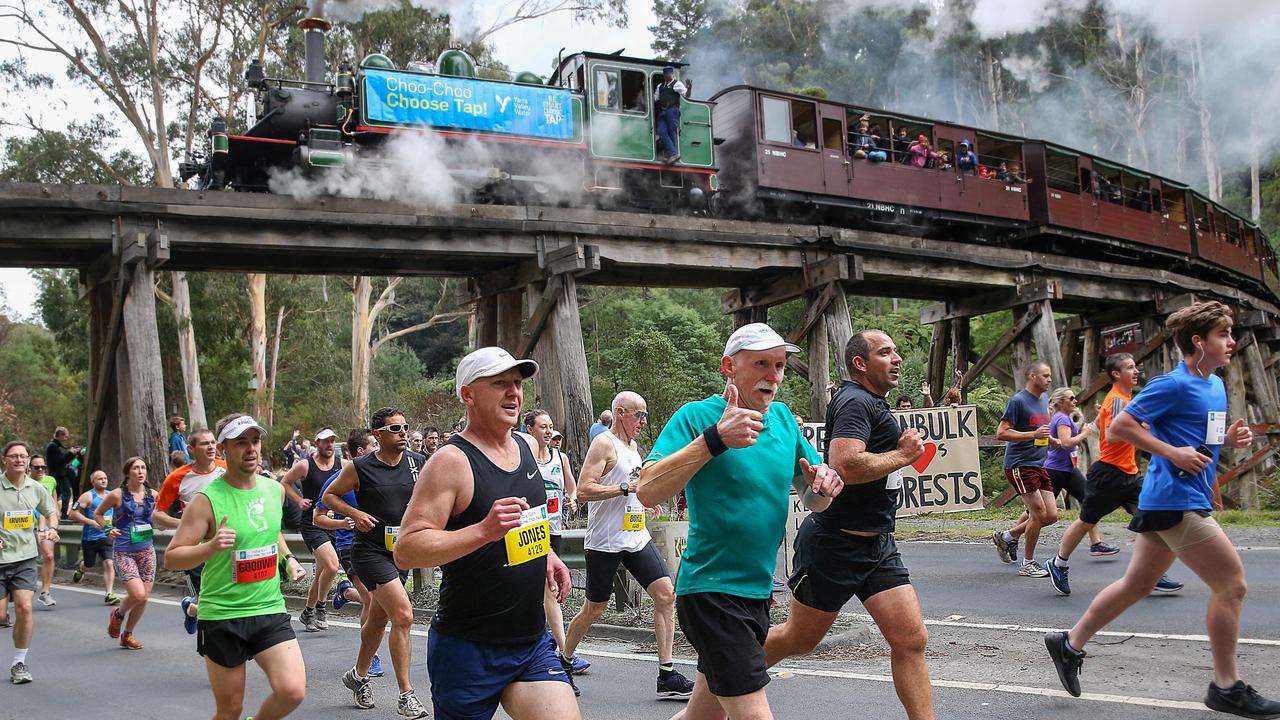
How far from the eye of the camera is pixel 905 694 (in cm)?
388

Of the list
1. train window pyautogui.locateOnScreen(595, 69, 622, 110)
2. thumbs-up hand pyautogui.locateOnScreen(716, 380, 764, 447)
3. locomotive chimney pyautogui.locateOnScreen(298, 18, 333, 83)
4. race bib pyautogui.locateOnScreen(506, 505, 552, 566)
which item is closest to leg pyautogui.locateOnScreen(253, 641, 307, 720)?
race bib pyautogui.locateOnScreen(506, 505, 552, 566)

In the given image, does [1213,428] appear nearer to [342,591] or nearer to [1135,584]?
[1135,584]

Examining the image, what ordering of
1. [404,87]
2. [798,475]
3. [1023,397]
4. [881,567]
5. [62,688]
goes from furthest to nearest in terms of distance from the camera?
1. [404,87]
2. [1023,397]
3. [62,688]
4. [881,567]
5. [798,475]

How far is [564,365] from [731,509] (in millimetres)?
10091

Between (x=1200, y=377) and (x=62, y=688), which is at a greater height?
(x=1200, y=377)

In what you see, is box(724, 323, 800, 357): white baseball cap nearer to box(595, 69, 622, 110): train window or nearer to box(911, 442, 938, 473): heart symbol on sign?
box(911, 442, 938, 473): heart symbol on sign

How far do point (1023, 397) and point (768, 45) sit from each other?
172 feet

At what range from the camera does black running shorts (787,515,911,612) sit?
13.6ft

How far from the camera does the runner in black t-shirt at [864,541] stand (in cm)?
398

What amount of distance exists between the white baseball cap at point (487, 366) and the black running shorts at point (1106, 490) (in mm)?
5961

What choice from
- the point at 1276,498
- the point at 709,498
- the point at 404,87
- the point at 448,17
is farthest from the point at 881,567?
the point at 448,17

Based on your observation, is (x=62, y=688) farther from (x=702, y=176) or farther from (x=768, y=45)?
(x=768, y=45)

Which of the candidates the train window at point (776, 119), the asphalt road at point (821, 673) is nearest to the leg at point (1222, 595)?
the asphalt road at point (821, 673)

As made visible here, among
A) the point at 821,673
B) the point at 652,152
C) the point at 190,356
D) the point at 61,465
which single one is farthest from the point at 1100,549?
the point at 190,356
